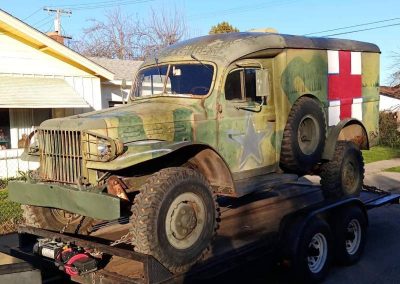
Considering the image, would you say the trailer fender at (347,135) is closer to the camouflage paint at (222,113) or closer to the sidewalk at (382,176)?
the camouflage paint at (222,113)

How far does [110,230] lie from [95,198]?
1.52 metres

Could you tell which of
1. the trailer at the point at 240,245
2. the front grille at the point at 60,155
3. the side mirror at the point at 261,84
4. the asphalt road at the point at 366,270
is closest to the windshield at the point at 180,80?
the side mirror at the point at 261,84

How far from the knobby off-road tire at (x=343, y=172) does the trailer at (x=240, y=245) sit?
0.31 metres

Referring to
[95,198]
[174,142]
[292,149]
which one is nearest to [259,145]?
[292,149]

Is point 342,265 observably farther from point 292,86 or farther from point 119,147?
point 119,147

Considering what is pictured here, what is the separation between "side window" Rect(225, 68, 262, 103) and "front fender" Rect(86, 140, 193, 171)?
122 centimetres

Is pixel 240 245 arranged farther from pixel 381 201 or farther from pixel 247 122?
pixel 381 201

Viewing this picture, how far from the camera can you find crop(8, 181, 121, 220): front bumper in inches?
165

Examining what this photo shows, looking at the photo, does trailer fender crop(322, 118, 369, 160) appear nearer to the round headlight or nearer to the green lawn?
the round headlight

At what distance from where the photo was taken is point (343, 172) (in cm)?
721

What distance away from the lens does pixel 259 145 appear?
6.16m

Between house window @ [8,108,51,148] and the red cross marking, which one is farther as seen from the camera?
house window @ [8,108,51,148]

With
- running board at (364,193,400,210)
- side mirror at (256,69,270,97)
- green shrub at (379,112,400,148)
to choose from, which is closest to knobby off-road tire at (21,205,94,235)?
side mirror at (256,69,270,97)

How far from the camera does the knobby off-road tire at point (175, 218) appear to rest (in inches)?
171
